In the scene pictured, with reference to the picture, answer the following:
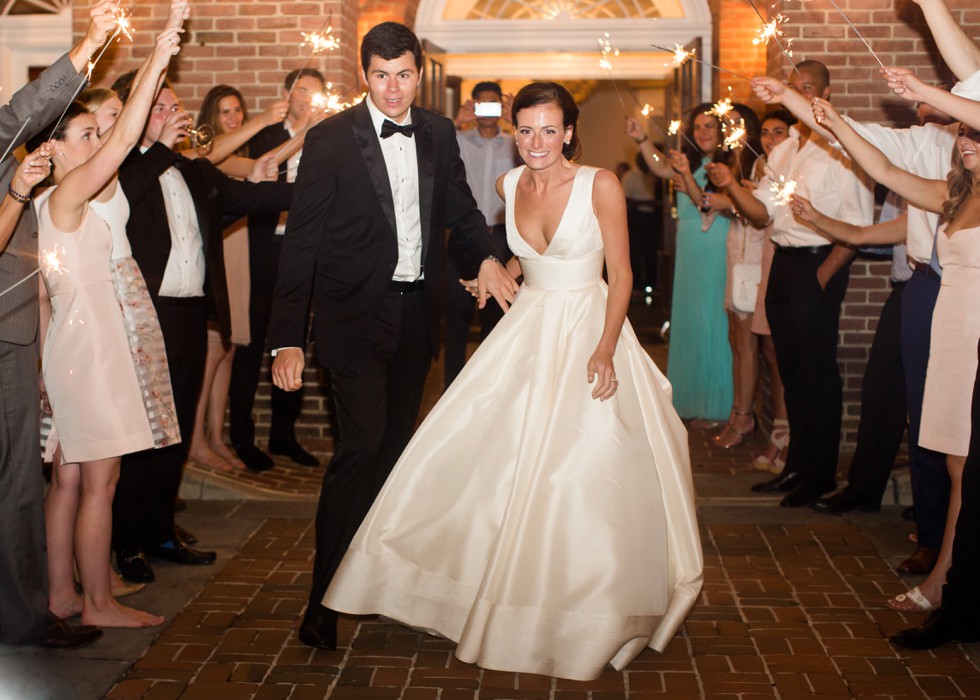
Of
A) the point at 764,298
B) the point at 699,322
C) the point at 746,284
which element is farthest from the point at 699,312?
the point at 764,298

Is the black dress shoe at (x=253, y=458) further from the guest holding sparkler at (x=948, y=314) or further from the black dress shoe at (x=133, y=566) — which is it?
the guest holding sparkler at (x=948, y=314)

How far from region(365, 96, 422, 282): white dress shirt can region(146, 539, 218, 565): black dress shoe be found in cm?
180

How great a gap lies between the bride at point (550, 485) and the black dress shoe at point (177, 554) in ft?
4.11

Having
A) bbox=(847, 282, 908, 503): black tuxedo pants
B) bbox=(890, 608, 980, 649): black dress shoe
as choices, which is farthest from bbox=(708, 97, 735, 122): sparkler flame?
bbox=(890, 608, 980, 649): black dress shoe

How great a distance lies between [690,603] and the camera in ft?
13.2

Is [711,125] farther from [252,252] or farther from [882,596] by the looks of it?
[882,596]

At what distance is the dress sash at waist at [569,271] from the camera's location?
4098 millimetres

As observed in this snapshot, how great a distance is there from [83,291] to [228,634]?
1.37m

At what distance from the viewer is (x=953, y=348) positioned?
14.3 feet

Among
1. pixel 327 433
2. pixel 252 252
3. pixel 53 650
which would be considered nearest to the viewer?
pixel 53 650

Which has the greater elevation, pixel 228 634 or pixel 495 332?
pixel 495 332

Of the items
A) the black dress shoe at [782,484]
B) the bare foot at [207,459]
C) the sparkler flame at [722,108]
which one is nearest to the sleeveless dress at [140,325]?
the bare foot at [207,459]

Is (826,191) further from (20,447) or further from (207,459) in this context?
(20,447)

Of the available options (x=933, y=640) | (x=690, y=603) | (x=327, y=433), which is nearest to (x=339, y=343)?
(x=690, y=603)
